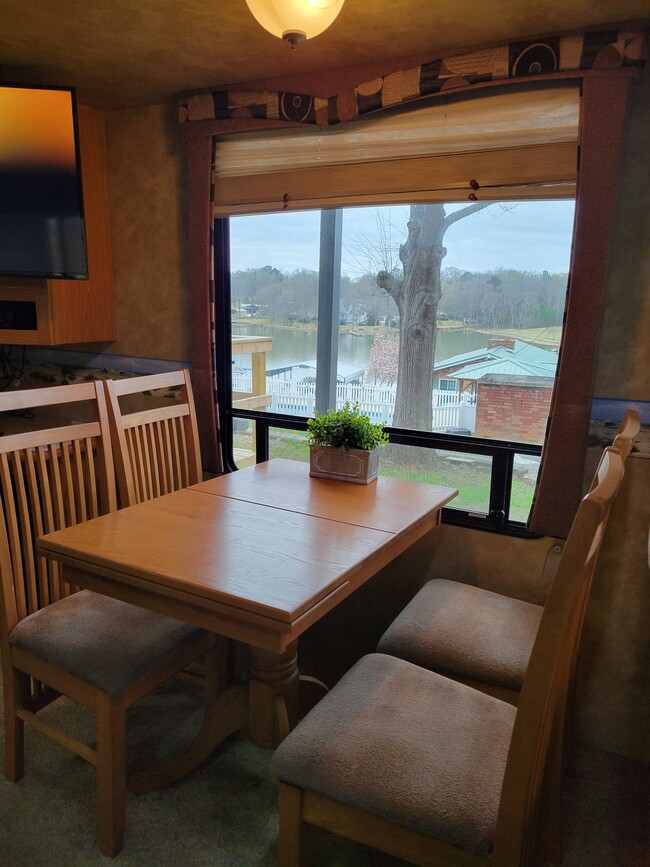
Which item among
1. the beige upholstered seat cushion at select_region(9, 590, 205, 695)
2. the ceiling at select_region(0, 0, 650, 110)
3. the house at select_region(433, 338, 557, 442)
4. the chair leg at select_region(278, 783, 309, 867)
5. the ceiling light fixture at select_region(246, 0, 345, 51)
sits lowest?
the chair leg at select_region(278, 783, 309, 867)

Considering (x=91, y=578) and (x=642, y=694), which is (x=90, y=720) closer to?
(x=91, y=578)

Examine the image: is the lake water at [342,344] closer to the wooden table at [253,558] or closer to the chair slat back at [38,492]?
the wooden table at [253,558]

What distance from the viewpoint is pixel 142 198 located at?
2.69 metres

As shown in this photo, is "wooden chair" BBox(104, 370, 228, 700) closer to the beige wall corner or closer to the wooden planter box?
the wooden planter box

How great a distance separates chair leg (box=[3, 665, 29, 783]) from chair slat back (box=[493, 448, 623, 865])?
1.33 m

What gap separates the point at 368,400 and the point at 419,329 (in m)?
0.34

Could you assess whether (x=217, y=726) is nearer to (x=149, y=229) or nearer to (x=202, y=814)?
(x=202, y=814)

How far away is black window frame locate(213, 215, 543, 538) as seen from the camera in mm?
2115

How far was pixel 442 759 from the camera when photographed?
119cm

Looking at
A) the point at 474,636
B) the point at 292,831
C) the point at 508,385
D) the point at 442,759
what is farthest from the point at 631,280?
the point at 292,831

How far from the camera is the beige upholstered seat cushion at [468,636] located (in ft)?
5.22

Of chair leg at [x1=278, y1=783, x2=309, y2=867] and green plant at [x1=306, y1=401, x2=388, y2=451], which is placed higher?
green plant at [x1=306, y1=401, x2=388, y2=451]

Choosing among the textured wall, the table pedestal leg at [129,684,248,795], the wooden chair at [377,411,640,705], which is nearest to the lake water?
the textured wall

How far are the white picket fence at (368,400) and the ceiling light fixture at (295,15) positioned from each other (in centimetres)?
125
